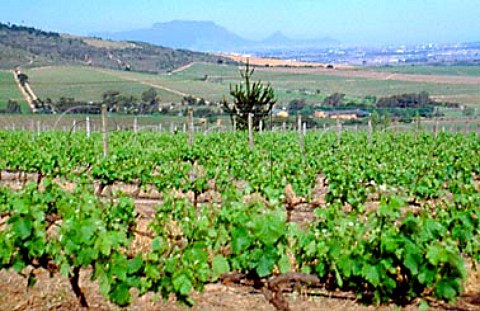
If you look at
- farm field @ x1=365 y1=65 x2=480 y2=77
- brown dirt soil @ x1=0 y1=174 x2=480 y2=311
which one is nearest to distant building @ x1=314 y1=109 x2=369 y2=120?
brown dirt soil @ x1=0 y1=174 x2=480 y2=311

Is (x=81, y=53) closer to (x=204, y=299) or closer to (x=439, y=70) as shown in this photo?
(x=439, y=70)

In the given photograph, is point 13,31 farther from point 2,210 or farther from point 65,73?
point 2,210

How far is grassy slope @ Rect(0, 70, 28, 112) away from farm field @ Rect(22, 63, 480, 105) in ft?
6.28

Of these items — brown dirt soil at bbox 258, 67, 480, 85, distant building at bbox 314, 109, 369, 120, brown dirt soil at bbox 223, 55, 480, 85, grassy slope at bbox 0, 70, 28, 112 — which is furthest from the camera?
brown dirt soil at bbox 223, 55, 480, 85

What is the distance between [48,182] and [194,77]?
246ft

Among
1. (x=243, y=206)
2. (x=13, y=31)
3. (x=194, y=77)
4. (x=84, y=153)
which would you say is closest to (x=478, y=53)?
(x=194, y=77)

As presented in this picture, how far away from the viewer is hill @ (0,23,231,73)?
83.3 m

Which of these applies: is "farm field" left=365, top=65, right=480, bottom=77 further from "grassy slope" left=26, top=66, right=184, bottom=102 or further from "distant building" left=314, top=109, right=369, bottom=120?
"distant building" left=314, top=109, right=369, bottom=120

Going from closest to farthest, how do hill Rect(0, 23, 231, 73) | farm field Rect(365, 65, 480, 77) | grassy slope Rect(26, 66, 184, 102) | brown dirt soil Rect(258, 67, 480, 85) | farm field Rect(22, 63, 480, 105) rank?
grassy slope Rect(26, 66, 184, 102) → farm field Rect(22, 63, 480, 105) → brown dirt soil Rect(258, 67, 480, 85) → hill Rect(0, 23, 231, 73) → farm field Rect(365, 65, 480, 77)

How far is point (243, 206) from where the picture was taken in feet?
18.8

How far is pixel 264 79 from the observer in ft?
261

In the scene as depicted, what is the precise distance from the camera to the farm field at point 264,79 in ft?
208

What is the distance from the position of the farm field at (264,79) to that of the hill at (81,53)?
17.1 ft

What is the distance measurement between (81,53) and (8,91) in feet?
98.2
